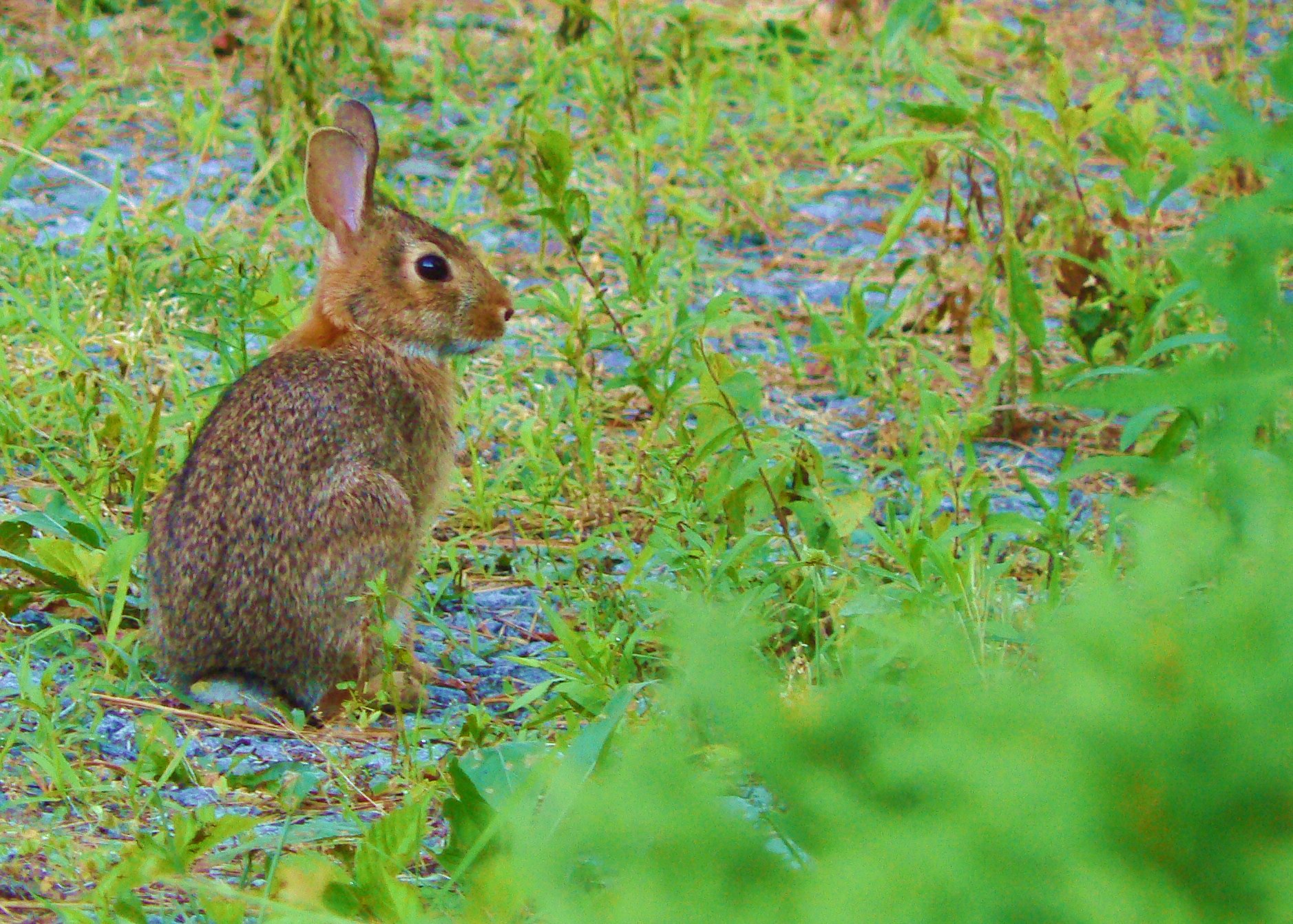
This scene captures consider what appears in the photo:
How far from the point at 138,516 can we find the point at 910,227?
3568 millimetres

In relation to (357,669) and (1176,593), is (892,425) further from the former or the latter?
(1176,593)

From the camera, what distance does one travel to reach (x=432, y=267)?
13.5ft

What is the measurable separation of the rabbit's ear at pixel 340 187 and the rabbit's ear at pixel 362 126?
0.01 meters

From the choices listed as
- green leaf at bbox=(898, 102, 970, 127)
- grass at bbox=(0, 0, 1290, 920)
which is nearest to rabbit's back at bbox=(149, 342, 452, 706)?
grass at bbox=(0, 0, 1290, 920)

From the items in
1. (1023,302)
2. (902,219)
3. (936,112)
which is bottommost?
(1023,302)

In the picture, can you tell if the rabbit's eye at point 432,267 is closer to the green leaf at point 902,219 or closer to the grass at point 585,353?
the grass at point 585,353

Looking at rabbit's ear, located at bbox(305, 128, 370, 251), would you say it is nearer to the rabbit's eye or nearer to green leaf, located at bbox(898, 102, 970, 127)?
the rabbit's eye

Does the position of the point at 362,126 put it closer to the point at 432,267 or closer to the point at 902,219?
the point at 432,267

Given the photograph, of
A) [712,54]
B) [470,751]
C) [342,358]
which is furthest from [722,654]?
[712,54]

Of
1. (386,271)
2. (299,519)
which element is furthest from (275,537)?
(386,271)

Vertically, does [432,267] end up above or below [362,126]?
below

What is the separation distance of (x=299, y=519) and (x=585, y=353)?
4.09 feet

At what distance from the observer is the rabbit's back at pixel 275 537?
10.7ft

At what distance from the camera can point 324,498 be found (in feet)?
11.1
